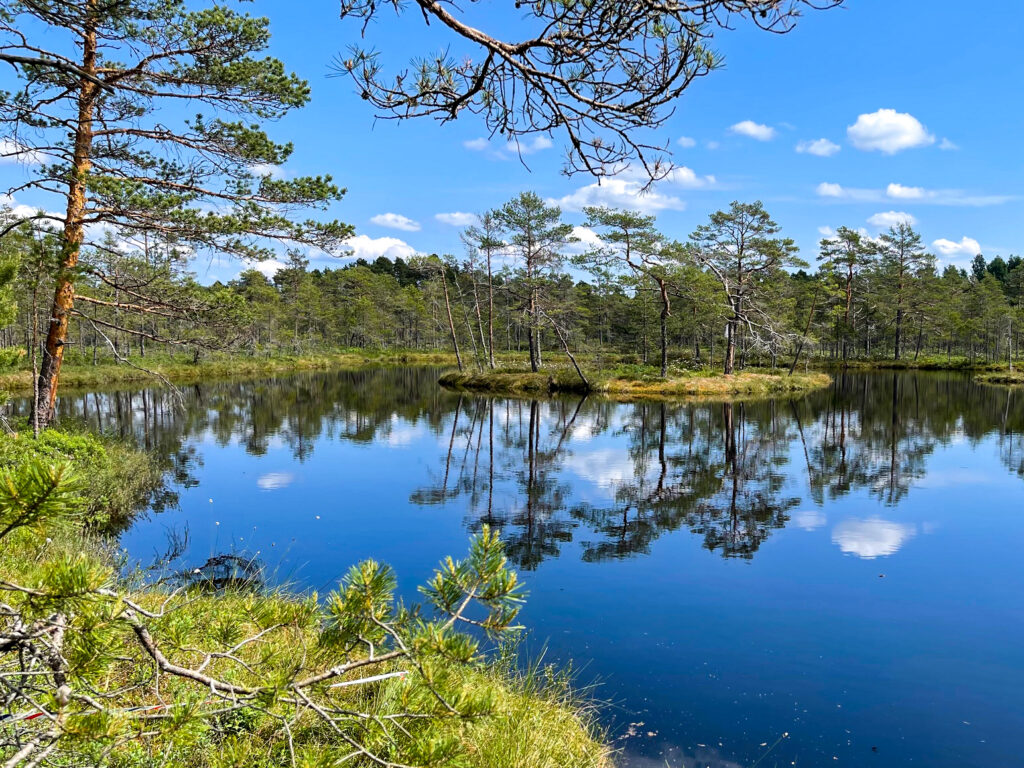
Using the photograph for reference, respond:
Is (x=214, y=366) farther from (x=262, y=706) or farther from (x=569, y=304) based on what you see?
(x=262, y=706)

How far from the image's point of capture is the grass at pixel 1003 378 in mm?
40306

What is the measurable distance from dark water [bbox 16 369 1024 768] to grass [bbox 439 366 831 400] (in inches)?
311

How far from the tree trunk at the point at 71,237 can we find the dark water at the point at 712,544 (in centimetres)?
318

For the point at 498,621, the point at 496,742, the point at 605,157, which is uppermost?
the point at 605,157

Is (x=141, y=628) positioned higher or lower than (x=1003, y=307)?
lower

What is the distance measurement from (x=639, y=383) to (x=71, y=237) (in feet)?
87.8

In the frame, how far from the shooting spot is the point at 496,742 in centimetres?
408

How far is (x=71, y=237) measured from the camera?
35.6 ft

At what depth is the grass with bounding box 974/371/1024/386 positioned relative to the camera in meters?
40.3

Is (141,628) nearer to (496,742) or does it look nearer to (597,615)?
(496,742)

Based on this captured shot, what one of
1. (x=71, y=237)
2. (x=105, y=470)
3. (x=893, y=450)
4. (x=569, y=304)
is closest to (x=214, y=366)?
(x=569, y=304)

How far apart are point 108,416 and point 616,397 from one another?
72.1ft

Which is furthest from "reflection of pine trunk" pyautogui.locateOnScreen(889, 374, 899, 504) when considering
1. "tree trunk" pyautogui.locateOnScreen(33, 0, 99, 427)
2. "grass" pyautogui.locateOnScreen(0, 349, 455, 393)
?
"grass" pyautogui.locateOnScreen(0, 349, 455, 393)

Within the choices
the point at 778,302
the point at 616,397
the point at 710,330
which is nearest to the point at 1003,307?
the point at 778,302
